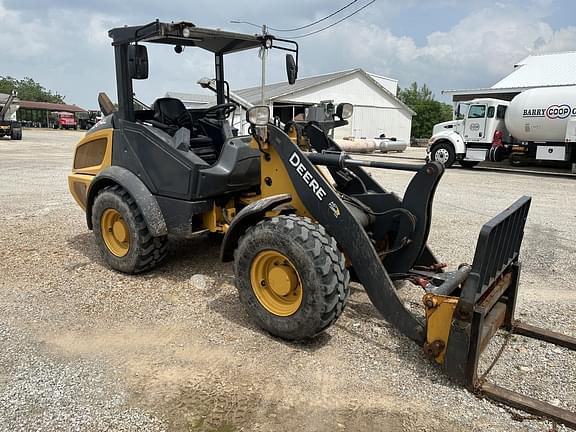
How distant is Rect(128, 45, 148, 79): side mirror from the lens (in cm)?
434

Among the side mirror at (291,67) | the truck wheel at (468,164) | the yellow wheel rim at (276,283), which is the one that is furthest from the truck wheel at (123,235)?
the truck wheel at (468,164)

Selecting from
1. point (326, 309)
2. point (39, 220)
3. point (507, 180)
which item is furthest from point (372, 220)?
point (507, 180)

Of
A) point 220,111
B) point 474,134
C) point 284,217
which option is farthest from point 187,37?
point 474,134

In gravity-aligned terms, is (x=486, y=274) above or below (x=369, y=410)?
above

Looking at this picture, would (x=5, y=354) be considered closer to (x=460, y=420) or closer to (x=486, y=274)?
(x=460, y=420)

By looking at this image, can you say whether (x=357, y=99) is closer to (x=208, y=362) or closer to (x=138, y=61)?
(x=138, y=61)

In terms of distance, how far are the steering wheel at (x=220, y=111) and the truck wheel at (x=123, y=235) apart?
1.27 meters

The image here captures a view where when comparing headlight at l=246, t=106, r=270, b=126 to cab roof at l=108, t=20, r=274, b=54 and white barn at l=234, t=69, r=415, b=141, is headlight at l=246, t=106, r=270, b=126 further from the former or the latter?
white barn at l=234, t=69, r=415, b=141

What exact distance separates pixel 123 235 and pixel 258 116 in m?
2.09

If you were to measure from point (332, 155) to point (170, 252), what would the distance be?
2684 millimetres

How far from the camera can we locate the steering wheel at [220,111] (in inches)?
215

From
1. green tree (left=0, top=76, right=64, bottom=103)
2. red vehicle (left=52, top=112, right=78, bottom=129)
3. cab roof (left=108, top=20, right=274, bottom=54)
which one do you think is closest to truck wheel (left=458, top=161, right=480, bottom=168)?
cab roof (left=108, top=20, right=274, bottom=54)

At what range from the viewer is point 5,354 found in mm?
3559

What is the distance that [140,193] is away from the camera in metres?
4.78
